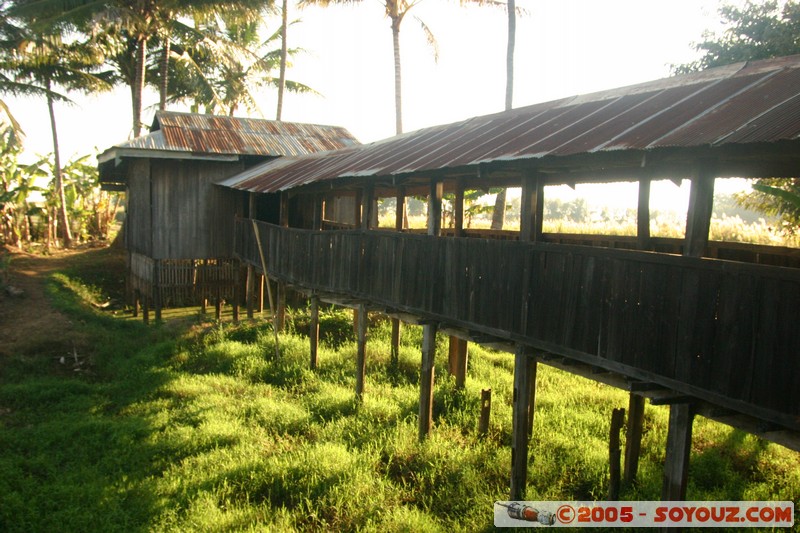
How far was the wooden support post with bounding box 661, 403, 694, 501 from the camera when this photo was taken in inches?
208

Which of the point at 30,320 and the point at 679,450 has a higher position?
the point at 679,450

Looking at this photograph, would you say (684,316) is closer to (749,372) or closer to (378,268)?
(749,372)

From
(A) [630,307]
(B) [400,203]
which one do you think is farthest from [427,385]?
(A) [630,307]

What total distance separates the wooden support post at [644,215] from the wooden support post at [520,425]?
1.87 meters

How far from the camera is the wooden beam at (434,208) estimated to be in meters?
8.65

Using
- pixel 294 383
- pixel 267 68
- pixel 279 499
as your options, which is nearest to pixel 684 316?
pixel 279 499

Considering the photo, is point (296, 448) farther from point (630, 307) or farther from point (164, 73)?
point (164, 73)

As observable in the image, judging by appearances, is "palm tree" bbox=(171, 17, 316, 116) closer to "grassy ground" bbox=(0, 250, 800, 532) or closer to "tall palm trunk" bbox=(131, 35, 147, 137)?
"tall palm trunk" bbox=(131, 35, 147, 137)

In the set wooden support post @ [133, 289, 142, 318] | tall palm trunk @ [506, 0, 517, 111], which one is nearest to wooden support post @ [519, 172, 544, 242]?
tall palm trunk @ [506, 0, 517, 111]

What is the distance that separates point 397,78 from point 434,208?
13.7 m

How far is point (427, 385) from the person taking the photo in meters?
8.89

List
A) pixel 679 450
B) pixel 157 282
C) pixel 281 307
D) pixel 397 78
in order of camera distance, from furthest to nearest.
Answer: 1. pixel 397 78
2. pixel 157 282
3. pixel 281 307
4. pixel 679 450

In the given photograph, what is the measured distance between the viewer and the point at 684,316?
502 centimetres

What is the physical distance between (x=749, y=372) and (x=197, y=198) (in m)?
14.8
